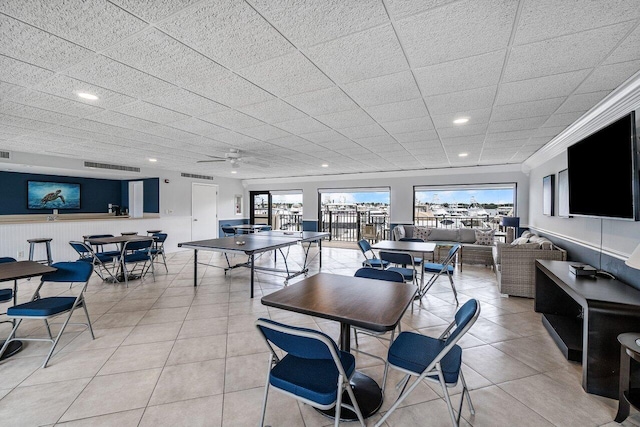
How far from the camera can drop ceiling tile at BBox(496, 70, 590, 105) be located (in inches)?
90.3

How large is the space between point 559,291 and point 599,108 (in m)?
2.15

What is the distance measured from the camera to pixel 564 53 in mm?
1916

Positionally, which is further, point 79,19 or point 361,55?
point 361,55

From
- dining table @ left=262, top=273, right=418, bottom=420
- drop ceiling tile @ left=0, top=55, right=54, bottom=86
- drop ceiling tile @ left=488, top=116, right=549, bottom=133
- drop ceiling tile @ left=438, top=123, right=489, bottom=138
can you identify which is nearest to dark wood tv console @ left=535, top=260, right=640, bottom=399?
dining table @ left=262, top=273, right=418, bottom=420

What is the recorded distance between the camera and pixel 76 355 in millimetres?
2465

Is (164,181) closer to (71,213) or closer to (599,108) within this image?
(71,213)

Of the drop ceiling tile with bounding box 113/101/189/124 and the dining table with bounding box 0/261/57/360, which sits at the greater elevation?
the drop ceiling tile with bounding box 113/101/189/124

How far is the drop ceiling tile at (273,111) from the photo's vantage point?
9.64ft

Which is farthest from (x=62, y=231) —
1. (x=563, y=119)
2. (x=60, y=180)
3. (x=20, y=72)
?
(x=563, y=119)

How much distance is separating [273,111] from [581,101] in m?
3.27

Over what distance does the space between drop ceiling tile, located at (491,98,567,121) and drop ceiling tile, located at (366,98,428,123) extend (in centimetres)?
83

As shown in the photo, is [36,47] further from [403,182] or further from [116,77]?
[403,182]

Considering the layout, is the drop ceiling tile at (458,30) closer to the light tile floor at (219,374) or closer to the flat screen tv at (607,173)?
the flat screen tv at (607,173)

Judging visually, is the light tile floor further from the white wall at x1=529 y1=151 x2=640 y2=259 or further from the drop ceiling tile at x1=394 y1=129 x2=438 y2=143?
the drop ceiling tile at x1=394 y1=129 x2=438 y2=143
